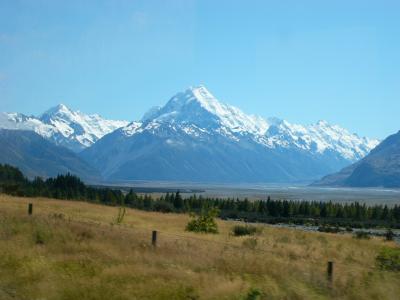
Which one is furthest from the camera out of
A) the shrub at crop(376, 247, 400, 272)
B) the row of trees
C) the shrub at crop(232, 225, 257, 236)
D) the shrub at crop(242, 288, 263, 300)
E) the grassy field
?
the row of trees

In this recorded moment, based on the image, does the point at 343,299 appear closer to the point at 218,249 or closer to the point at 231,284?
the point at 231,284

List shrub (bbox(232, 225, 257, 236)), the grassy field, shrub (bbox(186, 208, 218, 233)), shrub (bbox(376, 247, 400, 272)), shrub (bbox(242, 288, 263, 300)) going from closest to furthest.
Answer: shrub (bbox(242, 288, 263, 300)) < the grassy field < shrub (bbox(376, 247, 400, 272)) < shrub (bbox(186, 208, 218, 233)) < shrub (bbox(232, 225, 257, 236))

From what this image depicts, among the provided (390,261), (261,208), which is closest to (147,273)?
(390,261)

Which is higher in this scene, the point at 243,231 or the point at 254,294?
the point at 254,294

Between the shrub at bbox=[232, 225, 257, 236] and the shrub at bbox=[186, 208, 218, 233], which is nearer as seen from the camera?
the shrub at bbox=[186, 208, 218, 233]

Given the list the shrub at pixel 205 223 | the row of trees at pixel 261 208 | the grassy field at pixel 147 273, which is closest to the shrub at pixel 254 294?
the grassy field at pixel 147 273

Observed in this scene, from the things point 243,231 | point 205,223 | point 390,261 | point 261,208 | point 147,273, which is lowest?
point 261,208

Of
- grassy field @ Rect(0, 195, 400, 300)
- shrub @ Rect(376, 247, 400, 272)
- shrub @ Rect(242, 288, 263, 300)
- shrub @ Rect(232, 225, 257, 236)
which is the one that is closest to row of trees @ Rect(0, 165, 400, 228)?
shrub @ Rect(232, 225, 257, 236)

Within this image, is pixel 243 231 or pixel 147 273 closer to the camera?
pixel 147 273

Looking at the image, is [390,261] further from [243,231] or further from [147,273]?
[243,231]

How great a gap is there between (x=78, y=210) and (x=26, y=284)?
1422 inches

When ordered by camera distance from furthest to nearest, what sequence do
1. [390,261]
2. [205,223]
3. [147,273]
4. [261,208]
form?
[261,208], [205,223], [390,261], [147,273]

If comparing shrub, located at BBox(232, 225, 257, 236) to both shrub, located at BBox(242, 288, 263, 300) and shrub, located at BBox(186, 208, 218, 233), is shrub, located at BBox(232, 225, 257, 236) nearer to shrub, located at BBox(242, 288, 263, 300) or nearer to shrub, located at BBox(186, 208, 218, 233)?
shrub, located at BBox(186, 208, 218, 233)

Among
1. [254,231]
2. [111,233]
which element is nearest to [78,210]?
[254,231]
